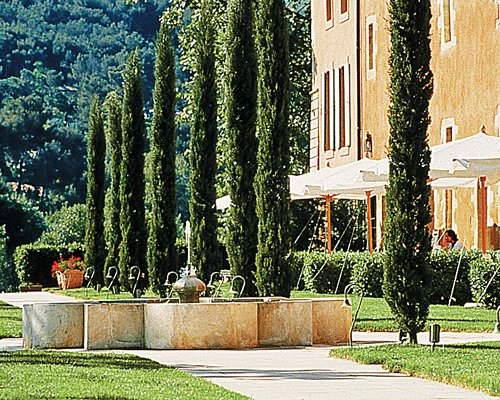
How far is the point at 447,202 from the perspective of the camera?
2964 cm

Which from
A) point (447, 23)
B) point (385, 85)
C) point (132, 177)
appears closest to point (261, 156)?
point (132, 177)

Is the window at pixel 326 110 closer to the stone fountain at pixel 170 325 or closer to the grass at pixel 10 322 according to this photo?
the grass at pixel 10 322

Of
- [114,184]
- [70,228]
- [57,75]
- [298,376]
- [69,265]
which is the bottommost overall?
[298,376]

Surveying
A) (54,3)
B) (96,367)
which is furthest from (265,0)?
(54,3)

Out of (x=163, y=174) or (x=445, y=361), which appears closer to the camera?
(x=445, y=361)

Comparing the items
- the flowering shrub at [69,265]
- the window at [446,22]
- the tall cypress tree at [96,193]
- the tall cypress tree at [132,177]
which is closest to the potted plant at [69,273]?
the flowering shrub at [69,265]

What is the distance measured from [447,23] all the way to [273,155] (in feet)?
36.1

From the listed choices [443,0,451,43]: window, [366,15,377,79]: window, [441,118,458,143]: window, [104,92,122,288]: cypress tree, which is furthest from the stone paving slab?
[366,15,377,79]: window

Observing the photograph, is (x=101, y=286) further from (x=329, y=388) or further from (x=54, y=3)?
(x=54, y=3)

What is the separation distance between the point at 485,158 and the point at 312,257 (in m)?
7.77

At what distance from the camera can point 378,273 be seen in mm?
25719

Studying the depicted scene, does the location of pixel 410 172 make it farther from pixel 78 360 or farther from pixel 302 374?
pixel 78 360

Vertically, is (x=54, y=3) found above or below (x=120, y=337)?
above

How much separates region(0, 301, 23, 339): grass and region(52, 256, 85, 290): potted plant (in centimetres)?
772
